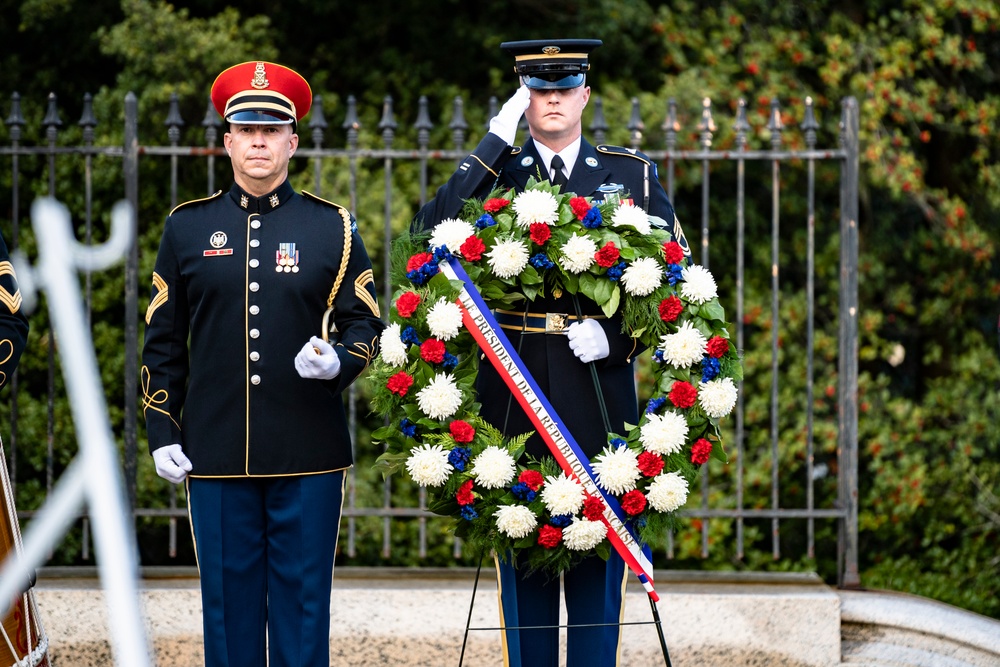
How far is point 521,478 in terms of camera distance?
3174 millimetres

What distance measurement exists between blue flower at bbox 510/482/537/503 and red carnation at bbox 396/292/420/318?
52 centimetres

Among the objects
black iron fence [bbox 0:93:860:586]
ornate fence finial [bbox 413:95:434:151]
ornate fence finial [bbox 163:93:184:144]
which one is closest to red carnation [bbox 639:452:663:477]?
black iron fence [bbox 0:93:860:586]

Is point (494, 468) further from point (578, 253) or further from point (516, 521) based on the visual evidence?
point (578, 253)

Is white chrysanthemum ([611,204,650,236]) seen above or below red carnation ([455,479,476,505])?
above

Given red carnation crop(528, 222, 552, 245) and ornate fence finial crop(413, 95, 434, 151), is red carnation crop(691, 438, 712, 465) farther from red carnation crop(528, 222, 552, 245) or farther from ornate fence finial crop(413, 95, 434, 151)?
ornate fence finial crop(413, 95, 434, 151)

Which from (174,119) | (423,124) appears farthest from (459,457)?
(174,119)

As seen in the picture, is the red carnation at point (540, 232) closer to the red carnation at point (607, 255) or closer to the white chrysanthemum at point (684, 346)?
the red carnation at point (607, 255)

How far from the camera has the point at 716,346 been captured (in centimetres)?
324

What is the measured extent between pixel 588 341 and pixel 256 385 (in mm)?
845

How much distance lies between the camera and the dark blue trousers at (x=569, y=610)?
3336mm

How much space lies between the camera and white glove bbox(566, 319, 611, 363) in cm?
318

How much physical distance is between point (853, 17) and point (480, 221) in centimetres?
547

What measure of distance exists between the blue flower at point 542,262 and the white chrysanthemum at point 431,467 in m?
0.52

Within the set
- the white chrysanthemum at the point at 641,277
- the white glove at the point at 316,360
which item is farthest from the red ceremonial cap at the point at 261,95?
the white chrysanthemum at the point at 641,277
